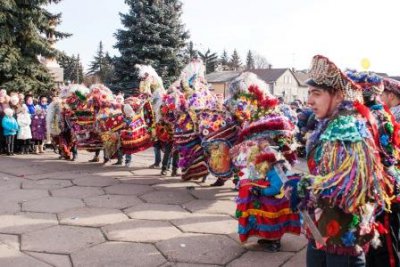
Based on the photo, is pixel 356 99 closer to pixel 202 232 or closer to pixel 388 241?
pixel 388 241

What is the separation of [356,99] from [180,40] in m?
19.5

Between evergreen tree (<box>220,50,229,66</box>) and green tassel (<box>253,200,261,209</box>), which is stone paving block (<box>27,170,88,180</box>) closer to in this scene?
green tassel (<box>253,200,261,209</box>)

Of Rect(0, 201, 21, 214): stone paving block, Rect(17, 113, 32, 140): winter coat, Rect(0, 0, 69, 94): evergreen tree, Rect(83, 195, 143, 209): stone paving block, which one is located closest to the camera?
Rect(0, 201, 21, 214): stone paving block

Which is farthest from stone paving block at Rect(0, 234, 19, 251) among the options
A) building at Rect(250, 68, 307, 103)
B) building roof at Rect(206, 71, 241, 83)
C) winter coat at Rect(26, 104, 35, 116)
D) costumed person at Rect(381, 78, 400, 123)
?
building at Rect(250, 68, 307, 103)

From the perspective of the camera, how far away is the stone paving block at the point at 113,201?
5.79 m

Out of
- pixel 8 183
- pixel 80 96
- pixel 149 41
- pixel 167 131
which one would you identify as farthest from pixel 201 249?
pixel 149 41

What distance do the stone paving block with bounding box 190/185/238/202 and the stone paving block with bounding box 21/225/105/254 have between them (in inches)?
83.3

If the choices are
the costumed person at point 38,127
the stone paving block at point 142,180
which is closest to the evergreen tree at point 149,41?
the costumed person at point 38,127

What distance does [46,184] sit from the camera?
23.4 feet

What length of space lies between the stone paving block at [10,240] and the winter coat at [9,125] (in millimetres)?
6280

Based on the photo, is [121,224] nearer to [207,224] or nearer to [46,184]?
[207,224]

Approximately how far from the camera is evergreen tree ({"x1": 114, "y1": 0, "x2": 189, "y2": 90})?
20.6 meters

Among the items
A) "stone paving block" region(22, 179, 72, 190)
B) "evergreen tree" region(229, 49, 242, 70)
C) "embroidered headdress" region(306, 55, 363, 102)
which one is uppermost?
"evergreen tree" region(229, 49, 242, 70)

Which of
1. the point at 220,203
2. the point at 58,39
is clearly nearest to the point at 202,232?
the point at 220,203
